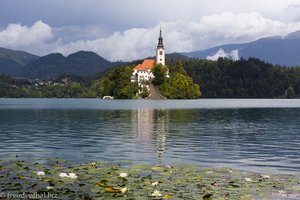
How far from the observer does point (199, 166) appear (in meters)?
29.7

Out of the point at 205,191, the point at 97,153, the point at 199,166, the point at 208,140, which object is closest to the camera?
the point at 205,191

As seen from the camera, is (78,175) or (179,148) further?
(179,148)

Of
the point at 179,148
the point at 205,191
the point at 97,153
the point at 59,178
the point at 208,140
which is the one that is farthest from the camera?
the point at 208,140

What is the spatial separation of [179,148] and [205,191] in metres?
19.7

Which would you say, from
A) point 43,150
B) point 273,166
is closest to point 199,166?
point 273,166

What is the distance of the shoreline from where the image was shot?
784 inches

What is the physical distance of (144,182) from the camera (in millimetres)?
22594

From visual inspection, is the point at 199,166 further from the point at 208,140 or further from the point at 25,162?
the point at 208,140

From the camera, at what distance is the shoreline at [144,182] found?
19922mm

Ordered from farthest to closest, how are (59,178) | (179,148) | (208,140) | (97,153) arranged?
1. (208,140)
2. (179,148)
3. (97,153)
4. (59,178)

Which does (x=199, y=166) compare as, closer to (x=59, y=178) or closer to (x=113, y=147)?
(x=59, y=178)

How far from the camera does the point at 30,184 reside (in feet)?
71.5

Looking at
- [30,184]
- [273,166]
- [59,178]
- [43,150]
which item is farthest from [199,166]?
[43,150]

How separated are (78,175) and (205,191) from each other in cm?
769
